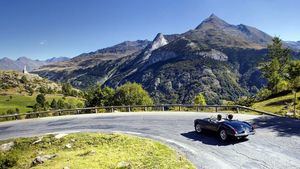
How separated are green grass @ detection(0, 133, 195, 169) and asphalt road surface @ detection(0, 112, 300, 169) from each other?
53.6 inches

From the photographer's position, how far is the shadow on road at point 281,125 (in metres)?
21.4

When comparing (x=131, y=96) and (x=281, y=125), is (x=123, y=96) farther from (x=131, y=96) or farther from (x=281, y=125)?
(x=281, y=125)

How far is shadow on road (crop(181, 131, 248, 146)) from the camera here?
20197 millimetres

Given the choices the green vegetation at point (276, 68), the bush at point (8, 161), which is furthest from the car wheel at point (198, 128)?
the green vegetation at point (276, 68)

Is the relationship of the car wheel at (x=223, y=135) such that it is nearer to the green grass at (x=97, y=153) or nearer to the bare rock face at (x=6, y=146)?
the green grass at (x=97, y=153)

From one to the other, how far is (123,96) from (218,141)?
207 feet

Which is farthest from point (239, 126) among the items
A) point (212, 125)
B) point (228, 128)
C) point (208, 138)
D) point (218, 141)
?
point (208, 138)

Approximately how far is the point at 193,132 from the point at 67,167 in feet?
35.7

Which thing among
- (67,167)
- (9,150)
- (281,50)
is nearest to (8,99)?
(281,50)

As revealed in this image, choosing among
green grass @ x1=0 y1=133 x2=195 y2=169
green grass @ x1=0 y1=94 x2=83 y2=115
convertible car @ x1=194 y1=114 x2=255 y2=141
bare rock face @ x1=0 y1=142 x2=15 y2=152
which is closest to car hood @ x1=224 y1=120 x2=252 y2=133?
convertible car @ x1=194 y1=114 x2=255 y2=141

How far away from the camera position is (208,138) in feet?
72.0

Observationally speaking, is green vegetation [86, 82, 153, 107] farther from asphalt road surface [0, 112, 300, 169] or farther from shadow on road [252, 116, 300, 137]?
shadow on road [252, 116, 300, 137]

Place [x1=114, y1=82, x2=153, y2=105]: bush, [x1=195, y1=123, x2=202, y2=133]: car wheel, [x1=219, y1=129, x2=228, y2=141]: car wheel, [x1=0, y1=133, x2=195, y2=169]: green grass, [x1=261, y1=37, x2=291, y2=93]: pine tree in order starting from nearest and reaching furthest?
[x1=0, y1=133, x2=195, y2=169]: green grass, [x1=219, y1=129, x2=228, y2=141]: car wheel, [x1=195, y1=123, x2=202, y2=133]: car wheel, [x1=261, y1=37, x2=291, y2=93]: pine tree, [x1=114, y1=82, x2=153, y2=105]: bush

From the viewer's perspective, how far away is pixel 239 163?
15.8 meters
